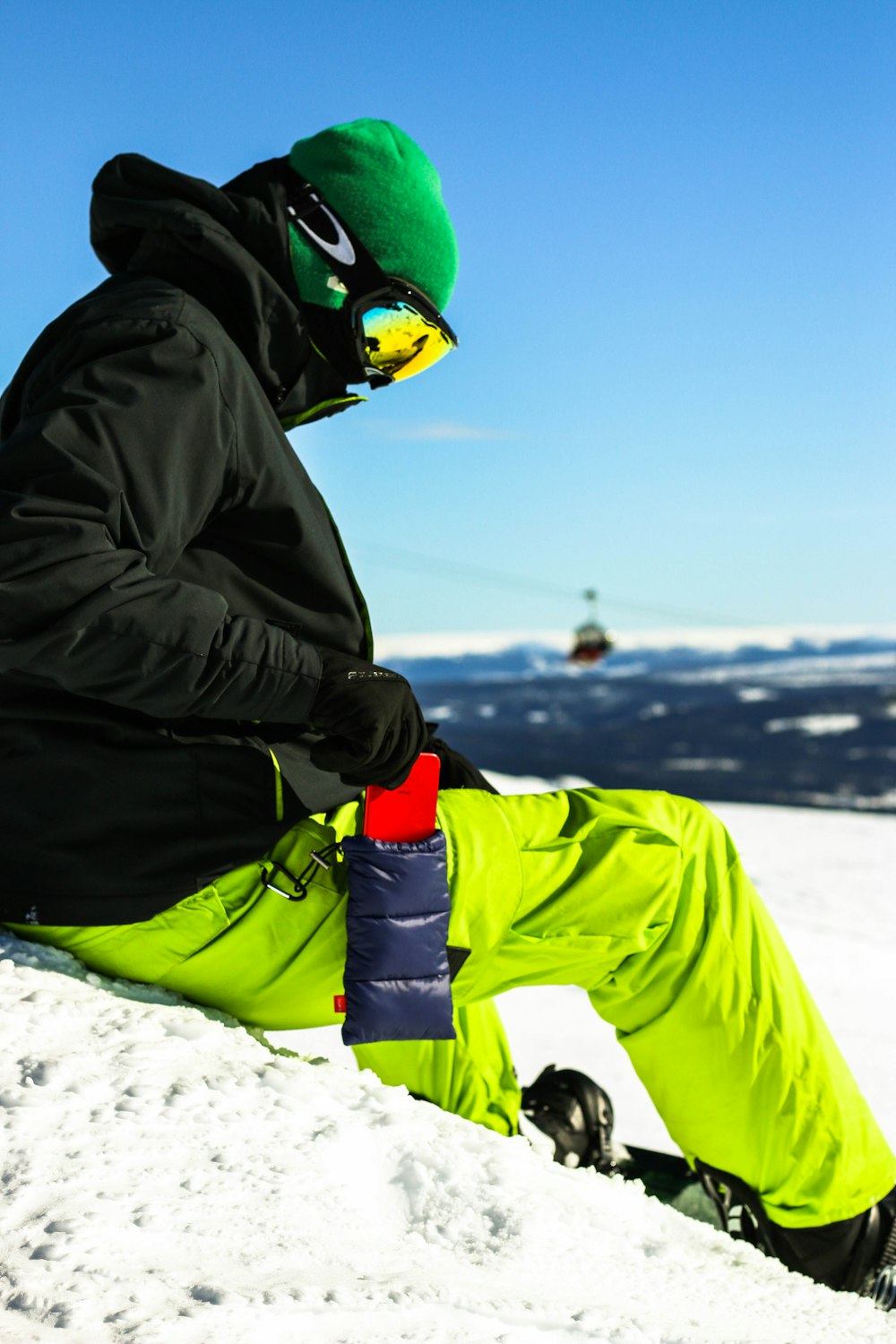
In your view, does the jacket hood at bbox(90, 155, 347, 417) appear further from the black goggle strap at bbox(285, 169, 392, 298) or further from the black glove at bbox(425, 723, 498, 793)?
the black glove at bbox(425, 723, 498, 793)

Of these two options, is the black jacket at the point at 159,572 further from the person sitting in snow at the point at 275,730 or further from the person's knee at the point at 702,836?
the person's knee at the point at 702,836

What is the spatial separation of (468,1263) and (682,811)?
0.94m

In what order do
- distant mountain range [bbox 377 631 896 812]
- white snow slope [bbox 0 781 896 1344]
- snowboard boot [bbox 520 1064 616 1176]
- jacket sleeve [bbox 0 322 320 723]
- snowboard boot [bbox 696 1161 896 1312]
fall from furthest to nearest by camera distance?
1. distant mountain range [bbox 377 631 896 812]
2. snowboard boot [bbox 520 1064 616 1176]
3. snowboard boot [bbox 696 1161 896 1312]
4. jacket sleeve [bbox 0 322 320 723]
5. white snow slope [bbox 0 781 896 1344]

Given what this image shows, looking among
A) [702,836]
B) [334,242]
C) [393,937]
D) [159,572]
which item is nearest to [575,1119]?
[702,836]

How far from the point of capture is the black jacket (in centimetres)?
150

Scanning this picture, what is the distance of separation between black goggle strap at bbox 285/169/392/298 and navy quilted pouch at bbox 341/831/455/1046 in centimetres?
104

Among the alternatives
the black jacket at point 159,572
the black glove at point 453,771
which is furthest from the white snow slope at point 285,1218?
the black glove at point 453,771

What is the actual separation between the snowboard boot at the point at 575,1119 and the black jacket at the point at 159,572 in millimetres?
1111

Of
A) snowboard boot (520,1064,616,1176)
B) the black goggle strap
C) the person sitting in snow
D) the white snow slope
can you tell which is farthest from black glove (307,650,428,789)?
snowboard boot (520,1064,616,1176)

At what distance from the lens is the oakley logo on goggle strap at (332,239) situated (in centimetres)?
205

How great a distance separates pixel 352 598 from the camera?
198cm

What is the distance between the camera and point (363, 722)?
5.54 feet

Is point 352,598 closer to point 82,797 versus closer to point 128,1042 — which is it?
point 82,797

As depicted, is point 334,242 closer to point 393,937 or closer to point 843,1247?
point 393,937
